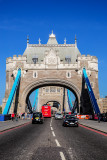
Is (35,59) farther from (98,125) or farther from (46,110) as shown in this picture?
(98,125)

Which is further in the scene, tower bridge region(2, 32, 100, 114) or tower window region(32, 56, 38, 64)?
tower window region(32, 56, 38, 64)

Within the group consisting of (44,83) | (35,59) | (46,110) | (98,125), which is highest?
(35,59)

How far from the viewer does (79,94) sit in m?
50.0

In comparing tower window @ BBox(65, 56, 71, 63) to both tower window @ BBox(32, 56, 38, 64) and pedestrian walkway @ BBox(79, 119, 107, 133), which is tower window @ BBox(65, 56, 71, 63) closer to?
tower window @ BBox(32, 56, 38, 64)

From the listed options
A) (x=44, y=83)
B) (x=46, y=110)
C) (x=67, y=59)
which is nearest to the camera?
(x=44, y=83)

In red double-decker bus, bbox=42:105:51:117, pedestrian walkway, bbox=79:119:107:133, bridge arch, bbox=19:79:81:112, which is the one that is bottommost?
pedestrian walkway, bbox=79:119:107:133

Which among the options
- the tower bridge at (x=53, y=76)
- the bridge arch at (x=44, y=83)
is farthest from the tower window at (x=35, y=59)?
the bridge arch at (x=44, y=83)

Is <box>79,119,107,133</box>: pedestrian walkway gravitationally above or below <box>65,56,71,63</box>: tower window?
below

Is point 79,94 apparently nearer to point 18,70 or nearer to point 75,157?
point 18,70

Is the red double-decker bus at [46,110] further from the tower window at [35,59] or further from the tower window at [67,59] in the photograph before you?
the tower window at [67,59]

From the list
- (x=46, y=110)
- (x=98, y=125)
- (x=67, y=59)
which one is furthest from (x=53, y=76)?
(x=98, y=125)

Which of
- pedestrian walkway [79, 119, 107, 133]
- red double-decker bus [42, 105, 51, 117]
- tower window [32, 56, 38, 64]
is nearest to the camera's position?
pedestrian walkway [79, 119, 107, 133]

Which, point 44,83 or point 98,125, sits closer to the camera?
point 98,125

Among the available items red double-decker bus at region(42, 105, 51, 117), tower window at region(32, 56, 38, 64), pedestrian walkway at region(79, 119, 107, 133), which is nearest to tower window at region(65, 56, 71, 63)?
tower window at region(32, 56, 38, 64)
